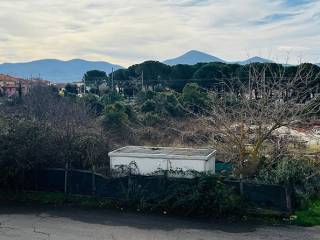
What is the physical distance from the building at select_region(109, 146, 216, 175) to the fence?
713mm

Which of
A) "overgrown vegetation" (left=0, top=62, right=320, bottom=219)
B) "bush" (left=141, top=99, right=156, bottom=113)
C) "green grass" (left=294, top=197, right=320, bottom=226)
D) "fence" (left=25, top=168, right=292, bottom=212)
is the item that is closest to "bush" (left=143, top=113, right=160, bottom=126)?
"bush" (left=141, top=99, right=156, bottom=113)

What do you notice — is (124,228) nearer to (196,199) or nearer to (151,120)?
(196,199)

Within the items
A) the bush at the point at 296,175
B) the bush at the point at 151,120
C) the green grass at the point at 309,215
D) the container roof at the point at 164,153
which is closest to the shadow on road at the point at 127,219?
A: the green grass at the point at 309,215

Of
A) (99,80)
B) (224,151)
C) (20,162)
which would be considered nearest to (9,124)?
(20,162)

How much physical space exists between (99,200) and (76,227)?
2012 millimetres

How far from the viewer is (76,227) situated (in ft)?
31.7

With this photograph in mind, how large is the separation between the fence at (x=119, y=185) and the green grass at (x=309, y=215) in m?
0.37

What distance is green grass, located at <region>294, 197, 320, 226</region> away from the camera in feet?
32.1

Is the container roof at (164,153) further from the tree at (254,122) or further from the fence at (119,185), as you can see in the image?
the fence at (119,185)

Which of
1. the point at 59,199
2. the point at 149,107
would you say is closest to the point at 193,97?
the point at 149,107

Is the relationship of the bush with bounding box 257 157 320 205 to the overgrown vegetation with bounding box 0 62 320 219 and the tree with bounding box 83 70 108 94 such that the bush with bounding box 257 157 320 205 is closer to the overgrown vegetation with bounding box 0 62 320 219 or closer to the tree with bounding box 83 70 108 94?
the overgrown vegetation with bounding box 0 62 320 219

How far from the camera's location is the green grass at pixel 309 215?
32.1 ft

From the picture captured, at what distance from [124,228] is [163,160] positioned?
2.98m

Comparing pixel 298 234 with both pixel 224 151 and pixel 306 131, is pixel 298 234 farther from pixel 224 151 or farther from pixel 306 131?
pixel 306 131
